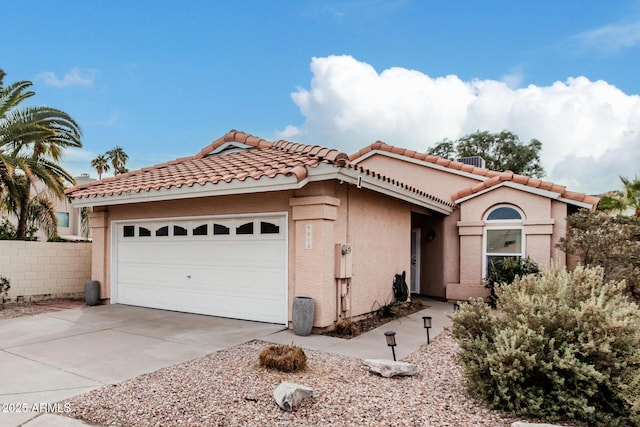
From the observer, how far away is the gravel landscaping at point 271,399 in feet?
13.3

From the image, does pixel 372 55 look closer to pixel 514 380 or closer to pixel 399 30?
pixel 399 30

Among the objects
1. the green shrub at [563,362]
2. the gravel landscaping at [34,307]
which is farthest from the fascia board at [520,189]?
the gravel landscaping at [34,307]

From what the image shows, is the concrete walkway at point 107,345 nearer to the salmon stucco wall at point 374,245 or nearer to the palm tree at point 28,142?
the salmon stucco wall at point 374,245

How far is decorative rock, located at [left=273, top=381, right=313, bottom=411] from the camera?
13.8 feet

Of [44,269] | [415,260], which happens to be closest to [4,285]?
[44,269]

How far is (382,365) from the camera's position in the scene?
545 cm

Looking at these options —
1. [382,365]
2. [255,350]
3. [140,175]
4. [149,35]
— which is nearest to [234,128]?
[140,175]

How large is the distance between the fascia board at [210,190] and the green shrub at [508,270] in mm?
6605

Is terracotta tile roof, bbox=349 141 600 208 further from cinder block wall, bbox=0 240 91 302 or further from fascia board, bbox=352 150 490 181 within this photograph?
cinder block wall, bbox=0 240 91 302

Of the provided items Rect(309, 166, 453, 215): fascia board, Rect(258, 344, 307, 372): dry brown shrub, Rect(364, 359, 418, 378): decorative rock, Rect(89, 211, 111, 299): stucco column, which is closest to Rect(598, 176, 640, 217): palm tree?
Rect(309, 166, 453, 215): fascia board

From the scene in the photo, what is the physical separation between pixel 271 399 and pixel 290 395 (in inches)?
13.6

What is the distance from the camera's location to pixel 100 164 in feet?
115

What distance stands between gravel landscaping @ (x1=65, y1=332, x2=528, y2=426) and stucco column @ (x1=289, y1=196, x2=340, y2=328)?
81.2 inches

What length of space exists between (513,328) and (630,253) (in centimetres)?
733
